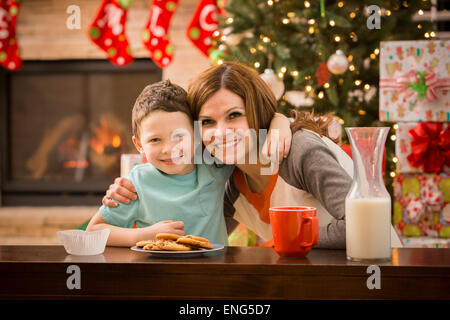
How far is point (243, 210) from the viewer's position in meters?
1.29

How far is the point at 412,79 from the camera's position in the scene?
2.19 m

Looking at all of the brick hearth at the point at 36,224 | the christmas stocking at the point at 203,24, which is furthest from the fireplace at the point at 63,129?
the christmas stocking at the point at 203,24

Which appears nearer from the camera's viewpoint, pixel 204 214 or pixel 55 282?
pixel 55 282

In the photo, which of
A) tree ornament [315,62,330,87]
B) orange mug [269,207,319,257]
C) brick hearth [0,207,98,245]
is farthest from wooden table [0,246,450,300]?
brick hearth [0,207,98,245]

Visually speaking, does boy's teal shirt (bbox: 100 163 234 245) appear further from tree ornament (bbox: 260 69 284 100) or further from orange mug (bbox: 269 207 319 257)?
tree ornament (bbox: 260 69 284 100)

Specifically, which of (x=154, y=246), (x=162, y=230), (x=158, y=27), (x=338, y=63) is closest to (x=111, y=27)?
(x=158, y=27)

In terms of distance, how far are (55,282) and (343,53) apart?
6.70ft

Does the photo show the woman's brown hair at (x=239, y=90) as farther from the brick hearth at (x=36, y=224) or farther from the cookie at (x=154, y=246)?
the brick hearth at (x=36, y=224)

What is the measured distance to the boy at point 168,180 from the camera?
1.11 metres

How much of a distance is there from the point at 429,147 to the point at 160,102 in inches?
54.5

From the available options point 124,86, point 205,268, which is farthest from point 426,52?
point 124,86

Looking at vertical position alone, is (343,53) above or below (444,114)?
above

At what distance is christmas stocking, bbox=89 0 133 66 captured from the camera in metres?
3.17
